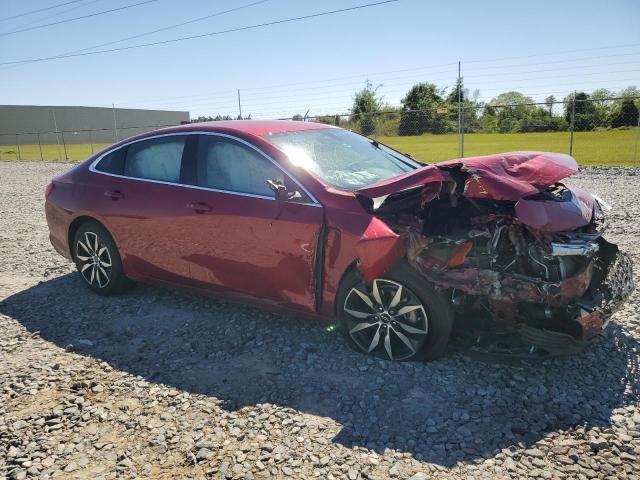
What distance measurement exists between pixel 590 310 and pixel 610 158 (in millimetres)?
16122

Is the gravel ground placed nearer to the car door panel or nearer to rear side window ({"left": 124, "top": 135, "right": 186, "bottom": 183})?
the car door panel

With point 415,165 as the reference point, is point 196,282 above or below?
below

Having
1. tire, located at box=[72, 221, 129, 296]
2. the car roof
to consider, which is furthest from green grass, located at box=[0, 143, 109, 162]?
the car roof

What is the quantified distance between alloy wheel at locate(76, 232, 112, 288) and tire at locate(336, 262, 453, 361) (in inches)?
102

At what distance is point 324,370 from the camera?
3.61 meters

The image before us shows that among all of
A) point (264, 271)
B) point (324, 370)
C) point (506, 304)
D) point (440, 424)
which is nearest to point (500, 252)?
point (506, 304)

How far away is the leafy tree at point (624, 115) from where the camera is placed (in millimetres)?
23197

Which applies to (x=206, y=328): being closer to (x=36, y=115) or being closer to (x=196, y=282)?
(x=196, y=282)

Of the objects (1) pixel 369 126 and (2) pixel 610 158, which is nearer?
(2) pixel 610 158

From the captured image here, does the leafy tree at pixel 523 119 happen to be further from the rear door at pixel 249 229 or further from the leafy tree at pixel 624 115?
the rear door at pixel 249 229

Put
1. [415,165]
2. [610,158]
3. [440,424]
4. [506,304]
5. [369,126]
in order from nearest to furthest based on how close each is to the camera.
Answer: [440,424]
[506,304]
[415,165]
[610,158]
[369,126]

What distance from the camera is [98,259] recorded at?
16.8ft

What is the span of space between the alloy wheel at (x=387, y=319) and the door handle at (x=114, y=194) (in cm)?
248

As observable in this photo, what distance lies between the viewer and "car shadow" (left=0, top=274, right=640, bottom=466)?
2.90 meters
